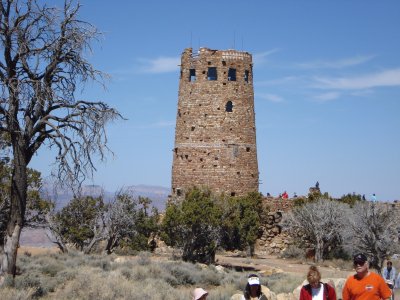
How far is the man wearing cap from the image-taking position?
26.8 ft

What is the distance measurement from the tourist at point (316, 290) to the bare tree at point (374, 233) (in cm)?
1688

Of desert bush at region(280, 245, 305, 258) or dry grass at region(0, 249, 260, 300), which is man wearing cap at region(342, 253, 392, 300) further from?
desert bush at region(280, 245, 305, 258)

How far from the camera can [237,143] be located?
32875 millimetres

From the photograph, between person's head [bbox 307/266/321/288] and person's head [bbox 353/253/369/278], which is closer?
person's head [bbox 307/266/321/288]

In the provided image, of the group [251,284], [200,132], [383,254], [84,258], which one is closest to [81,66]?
[251,284]

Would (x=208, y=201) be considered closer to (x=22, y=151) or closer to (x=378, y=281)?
(x=22, y=151)

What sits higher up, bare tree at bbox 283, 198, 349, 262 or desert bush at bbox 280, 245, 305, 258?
bare tree at bbox 283, 198, 349, 262

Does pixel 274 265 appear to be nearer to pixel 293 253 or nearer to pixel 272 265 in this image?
pixel 272 265

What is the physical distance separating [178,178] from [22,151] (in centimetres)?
2093

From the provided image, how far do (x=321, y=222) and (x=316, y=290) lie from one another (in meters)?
23.5

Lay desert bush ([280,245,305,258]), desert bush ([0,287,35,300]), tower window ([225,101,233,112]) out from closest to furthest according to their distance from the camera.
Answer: desert bush ([0,287,35,300])
desert bush ([280,245,305,258])
tower window ([225,101,233,112])

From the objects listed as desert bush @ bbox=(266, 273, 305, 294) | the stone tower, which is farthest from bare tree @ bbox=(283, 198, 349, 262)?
desert bush @ bbox=(266, 273, 305, 294)

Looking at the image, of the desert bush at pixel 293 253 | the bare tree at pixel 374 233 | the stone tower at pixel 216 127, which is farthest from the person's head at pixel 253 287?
the desert bush at pixel 293 253

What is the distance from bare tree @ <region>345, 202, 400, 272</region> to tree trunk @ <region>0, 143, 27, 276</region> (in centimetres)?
1596
